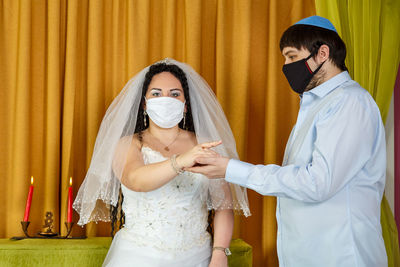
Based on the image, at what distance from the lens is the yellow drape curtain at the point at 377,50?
2.39m

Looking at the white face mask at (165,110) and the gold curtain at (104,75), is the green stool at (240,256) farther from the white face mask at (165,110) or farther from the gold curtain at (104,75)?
the white face mask at (165,110)

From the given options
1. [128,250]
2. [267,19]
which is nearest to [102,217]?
[128,250]

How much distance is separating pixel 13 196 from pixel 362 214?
195 centimetres

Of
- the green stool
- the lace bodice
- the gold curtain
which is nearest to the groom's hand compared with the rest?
the lace bodice

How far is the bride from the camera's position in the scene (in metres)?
2.03

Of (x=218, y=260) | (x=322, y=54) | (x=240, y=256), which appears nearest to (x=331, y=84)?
(x=322, y=54)

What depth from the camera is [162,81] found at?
226cm

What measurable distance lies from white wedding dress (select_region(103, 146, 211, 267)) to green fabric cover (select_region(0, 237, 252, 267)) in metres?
0.21

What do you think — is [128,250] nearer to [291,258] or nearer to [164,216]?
[164,216]

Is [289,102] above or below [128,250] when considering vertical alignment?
above

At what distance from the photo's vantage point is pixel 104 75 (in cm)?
274

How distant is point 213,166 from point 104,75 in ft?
4.24

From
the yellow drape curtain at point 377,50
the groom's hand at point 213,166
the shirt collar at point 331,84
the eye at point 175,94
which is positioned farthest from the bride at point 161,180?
the yellow drape curtain at point 377,50

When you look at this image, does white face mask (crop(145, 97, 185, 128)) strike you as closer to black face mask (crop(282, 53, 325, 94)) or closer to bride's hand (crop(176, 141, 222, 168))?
bride's hand (crop(176, 141, 222, 168))
